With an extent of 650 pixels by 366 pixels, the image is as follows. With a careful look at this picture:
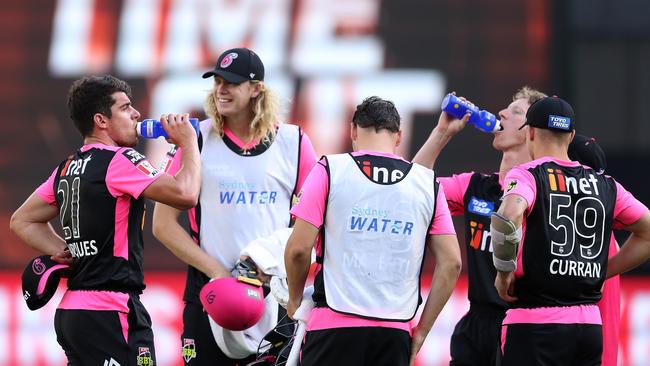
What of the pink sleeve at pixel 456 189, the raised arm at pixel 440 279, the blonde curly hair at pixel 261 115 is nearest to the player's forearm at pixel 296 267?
the raised arm at pixel 440 279

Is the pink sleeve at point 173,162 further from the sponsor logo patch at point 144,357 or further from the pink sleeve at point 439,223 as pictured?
the pink sleeve at point 439,223

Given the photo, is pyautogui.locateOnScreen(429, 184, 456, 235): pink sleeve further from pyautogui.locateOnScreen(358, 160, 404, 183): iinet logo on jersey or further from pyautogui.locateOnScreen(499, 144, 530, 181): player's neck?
pyautogui.locateOnScreen(499, 144, 530, 181): player's neck

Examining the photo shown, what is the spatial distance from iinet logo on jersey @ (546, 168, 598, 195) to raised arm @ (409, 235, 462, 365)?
0.52 metres

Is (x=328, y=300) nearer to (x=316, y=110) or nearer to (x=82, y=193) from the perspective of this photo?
(x=82, y=193)

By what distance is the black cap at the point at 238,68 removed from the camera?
19.0 feet

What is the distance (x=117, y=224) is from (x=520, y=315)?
6.14ft

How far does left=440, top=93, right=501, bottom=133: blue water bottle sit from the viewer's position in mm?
6160

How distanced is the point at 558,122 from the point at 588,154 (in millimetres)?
592

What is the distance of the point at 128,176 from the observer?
5.32 m

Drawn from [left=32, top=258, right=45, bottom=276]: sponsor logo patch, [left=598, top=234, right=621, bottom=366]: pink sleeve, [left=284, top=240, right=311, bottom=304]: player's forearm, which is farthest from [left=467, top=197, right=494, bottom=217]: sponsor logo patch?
[left=32, top=258, right=45, bottom=276]: sponsor logo patch

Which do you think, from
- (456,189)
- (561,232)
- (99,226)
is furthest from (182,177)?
(561,232)

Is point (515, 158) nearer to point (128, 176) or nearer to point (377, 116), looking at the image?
point (377, 116)

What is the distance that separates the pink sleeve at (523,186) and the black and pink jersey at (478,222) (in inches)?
36.9

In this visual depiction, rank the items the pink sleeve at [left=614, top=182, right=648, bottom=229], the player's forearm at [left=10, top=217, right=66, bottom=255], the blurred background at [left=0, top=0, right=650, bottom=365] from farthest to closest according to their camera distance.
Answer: the blurred background at [left=0, top=0, right=650, bottom=365] → the player's forearm at [left=10, top=217, right=66, bottom=255] → the pink sleeve at [left=614, top=182, right=648, bottom=229]
